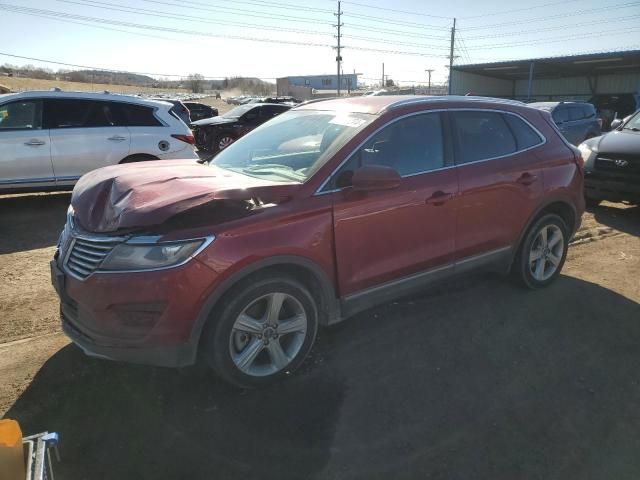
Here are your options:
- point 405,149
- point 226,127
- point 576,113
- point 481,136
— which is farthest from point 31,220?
point 576,113

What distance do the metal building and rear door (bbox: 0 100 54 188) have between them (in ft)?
98.9

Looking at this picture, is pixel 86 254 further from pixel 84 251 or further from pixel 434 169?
pixel 434 169

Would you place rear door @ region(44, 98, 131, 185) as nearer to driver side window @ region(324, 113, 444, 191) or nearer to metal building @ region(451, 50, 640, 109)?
driver side window @ region(324, 113, 444, 191)

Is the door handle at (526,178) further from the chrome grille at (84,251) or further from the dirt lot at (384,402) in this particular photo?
the chrome grille at (84,251)

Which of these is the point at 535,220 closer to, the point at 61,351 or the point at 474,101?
the point at 474,101

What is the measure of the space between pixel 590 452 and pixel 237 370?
2.03 meters

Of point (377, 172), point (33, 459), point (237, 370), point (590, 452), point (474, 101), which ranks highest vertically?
point (474, 101)

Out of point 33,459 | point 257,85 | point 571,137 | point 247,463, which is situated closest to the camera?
point 33,459

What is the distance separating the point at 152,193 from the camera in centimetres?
288

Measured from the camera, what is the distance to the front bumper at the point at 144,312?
2.61 meters

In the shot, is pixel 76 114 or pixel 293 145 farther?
pixel 76 114

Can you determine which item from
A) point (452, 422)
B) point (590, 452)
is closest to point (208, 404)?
point (452, 422)

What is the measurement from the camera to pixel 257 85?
109 m

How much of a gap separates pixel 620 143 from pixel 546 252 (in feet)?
13.4
